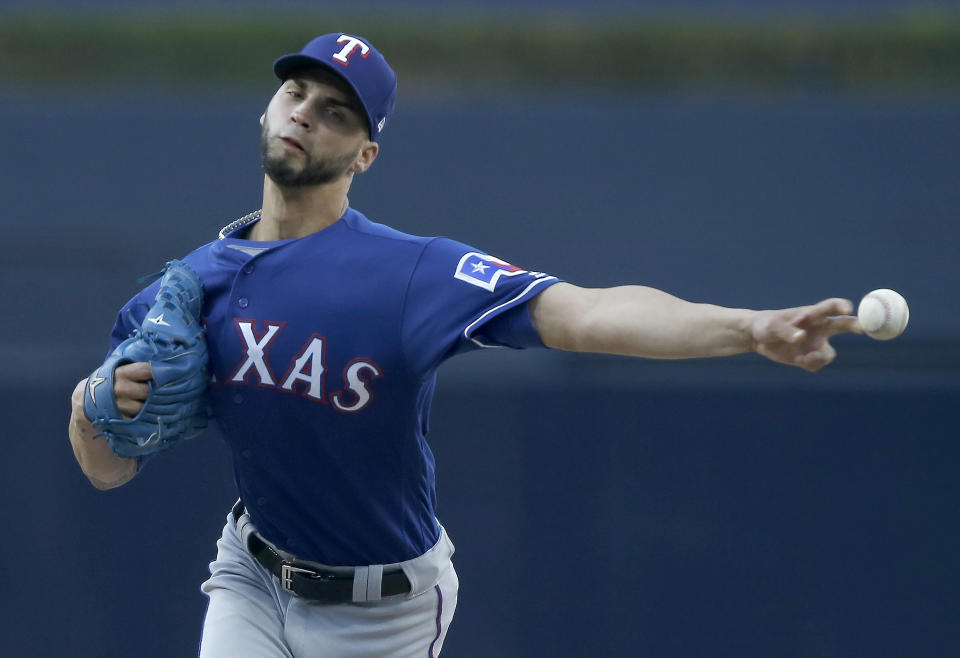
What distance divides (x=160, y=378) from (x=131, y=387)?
0.25ft

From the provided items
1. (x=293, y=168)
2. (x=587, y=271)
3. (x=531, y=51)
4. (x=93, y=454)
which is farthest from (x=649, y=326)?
(x=531, y=51)

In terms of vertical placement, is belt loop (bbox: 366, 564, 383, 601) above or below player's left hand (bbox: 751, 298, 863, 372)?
below

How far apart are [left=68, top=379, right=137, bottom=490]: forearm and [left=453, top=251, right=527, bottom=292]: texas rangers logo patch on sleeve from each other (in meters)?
0.90

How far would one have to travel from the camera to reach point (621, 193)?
766 centimetres

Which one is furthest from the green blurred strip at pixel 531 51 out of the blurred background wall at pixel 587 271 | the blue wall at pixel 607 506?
the blue wall at pixel 607 506

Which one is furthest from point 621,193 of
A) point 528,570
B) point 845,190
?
point 528,570

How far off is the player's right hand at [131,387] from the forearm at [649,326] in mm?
895

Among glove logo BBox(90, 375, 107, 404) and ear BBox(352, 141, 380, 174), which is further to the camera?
ear BBox(352, 141, 380, 174)

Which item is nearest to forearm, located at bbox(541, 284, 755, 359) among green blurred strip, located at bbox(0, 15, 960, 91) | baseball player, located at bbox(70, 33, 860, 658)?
baseball player, located at bbox(70, 33, 860, 658)

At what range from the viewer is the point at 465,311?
2637mm

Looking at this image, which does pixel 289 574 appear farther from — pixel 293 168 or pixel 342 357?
pixel 293 168

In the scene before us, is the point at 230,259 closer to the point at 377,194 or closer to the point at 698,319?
the point at 698,319

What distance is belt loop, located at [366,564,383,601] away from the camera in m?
2.82

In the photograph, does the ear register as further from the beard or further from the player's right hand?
the player's right hand
